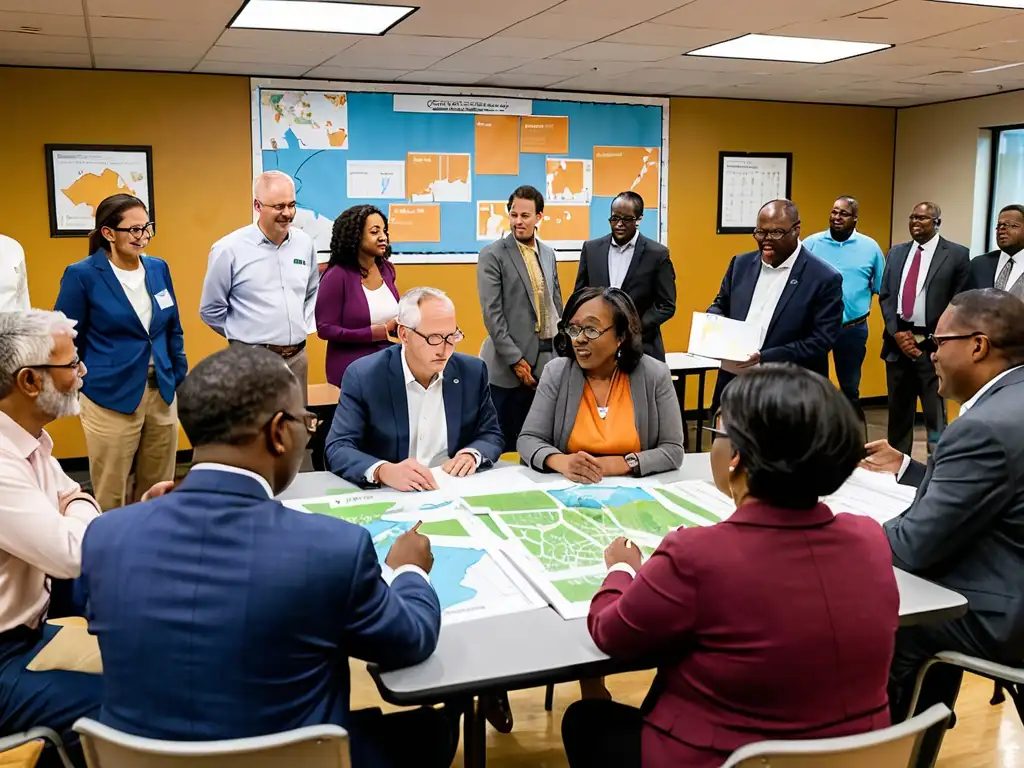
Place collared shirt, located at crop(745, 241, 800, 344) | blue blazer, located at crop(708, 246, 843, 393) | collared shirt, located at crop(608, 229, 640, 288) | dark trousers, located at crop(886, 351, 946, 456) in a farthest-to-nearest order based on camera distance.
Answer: dark trousers, located at crop(886, 351, 946, 456) → collared shirt, located at crop(608, 229, 640, 288) → collared shirt, located at crop(745, 241, 800, 344) → blue blazer, located at crop(708, 246, 843, 393)

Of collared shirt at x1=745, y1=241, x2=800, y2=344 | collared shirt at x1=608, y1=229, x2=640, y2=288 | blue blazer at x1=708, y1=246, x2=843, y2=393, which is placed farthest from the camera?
collared shirt at x1=608, y1=229, x2=640, y2=288

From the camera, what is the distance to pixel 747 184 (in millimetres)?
7707

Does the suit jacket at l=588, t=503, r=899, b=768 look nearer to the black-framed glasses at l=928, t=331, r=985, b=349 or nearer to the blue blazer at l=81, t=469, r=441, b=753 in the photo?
the blue blazer at l=81, t=469, r=441, b=753

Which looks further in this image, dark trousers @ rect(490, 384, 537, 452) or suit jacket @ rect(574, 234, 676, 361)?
suit jacket @ rect(574, 234, 676, 361)

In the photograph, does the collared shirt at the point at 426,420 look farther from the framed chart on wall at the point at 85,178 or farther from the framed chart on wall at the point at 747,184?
the framed chart on wall at the point at 747,184

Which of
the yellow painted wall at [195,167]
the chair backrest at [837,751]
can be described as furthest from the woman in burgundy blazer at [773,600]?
the yellow painted wall at [195,167]

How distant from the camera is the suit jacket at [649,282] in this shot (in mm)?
4941

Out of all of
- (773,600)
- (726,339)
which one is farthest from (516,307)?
(773,600)

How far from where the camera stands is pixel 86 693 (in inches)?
74.4

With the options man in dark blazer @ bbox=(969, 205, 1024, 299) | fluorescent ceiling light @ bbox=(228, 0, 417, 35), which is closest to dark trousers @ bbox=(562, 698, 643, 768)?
fluorescent ceiling light @ bbox=(228, 0, 417, 35)

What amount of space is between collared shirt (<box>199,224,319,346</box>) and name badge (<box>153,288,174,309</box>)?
0.24 m

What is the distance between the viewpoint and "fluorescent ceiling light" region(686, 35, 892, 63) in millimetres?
5102

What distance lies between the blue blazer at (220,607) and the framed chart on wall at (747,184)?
6744mm

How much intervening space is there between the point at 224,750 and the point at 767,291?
379 cm
